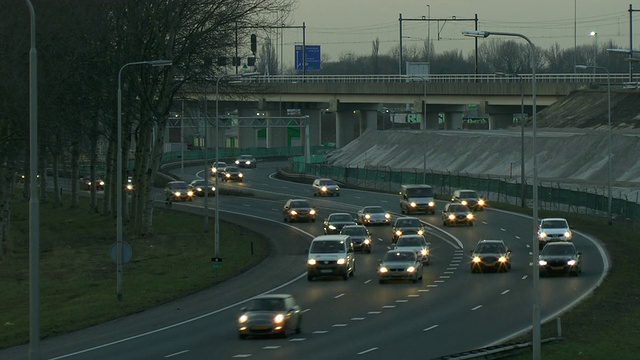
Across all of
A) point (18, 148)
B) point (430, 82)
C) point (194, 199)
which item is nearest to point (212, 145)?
point (430, 82)

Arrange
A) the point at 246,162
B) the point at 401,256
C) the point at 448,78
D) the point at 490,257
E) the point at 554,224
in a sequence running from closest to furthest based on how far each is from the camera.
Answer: the point at 401,256, the point at 490,257, the point at 554,224, the point at 448,78, the point at 246,162

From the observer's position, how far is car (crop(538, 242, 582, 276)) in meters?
47.7

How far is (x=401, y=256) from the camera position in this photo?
48.3m

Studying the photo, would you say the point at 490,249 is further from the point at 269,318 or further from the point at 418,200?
the point at 418,200

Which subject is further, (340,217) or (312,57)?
(312,57)

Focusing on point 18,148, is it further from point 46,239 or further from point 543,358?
point 543,358

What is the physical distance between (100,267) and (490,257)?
19.4 m

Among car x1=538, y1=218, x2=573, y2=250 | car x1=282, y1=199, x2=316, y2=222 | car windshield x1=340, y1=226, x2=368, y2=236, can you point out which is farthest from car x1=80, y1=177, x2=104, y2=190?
car x1=538, y1=218, x2=573, y2=250

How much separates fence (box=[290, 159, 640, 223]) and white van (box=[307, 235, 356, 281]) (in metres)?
24.7

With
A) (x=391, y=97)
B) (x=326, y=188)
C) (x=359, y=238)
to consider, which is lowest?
(x=359, y=238)

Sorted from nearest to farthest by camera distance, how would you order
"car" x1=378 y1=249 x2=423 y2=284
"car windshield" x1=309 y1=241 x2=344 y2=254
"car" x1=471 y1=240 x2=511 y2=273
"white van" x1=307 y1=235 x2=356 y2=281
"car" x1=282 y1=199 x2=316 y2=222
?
"car" x1=378 y1=249 x2=423 y2=284
"white van" x1=307 y1=235 x2=356 y2=281
"car windshield" x1=309 y1=241 x2=344 y2=254
"car" x1=471 y1=240 x2=511 y2=273
"car" x1=282 y1=199 x2=316 y2=222

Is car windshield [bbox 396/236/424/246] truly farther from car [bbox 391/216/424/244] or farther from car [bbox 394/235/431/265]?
car [bbox 391/216/424/244]

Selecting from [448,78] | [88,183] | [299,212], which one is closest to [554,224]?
[299,212]

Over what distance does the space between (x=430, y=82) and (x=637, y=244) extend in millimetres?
72407
